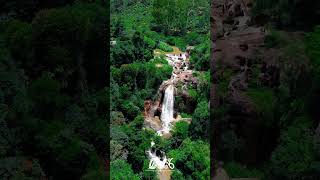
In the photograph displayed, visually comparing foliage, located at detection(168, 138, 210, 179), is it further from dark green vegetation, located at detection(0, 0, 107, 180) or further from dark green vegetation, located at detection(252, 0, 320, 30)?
dark green vegetation, located at detection(252, 0, 320, 30)

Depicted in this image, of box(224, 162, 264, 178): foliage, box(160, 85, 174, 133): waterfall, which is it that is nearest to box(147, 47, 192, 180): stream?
box(160, 85, 174, 133): waterfall

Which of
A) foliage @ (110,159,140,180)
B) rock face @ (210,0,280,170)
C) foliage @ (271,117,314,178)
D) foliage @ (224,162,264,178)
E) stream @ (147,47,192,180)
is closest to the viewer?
foliage @ (271,117,314,178)

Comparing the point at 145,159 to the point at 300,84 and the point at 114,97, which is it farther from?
the point at 300,84

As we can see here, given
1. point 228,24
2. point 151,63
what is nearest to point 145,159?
point 151,63

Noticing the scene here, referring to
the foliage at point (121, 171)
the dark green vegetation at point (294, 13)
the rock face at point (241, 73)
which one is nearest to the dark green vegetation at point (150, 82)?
the foliage at point (121, 171)

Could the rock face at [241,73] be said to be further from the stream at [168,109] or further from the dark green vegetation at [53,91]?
the dark green vegetation at [53,91]

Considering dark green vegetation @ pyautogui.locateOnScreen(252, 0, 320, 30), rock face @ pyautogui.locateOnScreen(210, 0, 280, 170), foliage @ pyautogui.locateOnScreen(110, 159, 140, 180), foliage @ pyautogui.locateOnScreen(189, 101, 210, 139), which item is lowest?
foliage @ pyautogui.locateOnScreen(110, 159, 140, 180)

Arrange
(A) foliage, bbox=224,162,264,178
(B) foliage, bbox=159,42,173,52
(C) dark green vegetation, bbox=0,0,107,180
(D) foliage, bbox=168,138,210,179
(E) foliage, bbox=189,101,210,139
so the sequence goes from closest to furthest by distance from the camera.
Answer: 1. (C) dark green vegetation, bbox=0,0,107,180
2. (A) foliage, bbox=224,162,264,178
3. (D) foliage, bbox=168,138,210,179
4. (E) foliage, bbox=189,101,210,139
5. (B) foliage, bbox=159,42,173,52

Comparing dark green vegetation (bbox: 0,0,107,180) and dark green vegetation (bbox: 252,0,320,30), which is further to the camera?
dark green vegetation (bbox: 252,0,320,30)
